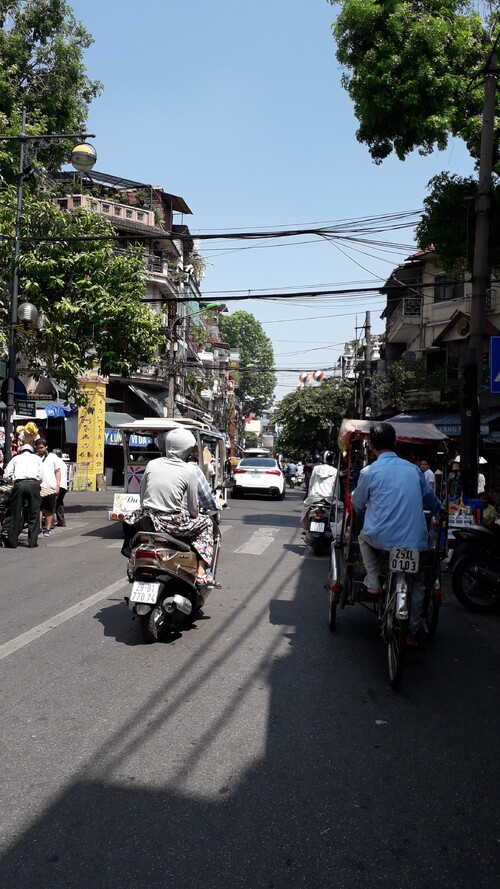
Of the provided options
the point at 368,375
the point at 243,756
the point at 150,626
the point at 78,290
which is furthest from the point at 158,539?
the point at 368,375

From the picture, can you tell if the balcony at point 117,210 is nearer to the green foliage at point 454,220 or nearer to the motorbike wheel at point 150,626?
the green foliage at point 454,220

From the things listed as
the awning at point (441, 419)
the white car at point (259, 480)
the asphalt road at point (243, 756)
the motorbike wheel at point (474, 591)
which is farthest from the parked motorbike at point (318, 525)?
the white car at point (259, 480)

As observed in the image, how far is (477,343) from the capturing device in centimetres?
1338

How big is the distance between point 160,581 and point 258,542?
8.57 meters

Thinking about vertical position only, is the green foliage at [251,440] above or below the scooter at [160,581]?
above

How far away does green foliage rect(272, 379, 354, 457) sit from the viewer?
54.1 meters

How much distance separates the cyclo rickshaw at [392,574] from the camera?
17.9 feet

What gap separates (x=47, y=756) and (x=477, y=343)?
11.1 m

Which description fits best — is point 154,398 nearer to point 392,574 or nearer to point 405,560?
point 392,574

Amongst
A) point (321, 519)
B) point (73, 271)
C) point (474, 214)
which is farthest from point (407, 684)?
point (73, 271)

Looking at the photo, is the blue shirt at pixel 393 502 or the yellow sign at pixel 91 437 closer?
the blue shirt at pixel 393 502

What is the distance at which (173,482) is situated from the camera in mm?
6898

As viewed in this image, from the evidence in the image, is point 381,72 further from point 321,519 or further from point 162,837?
point 162,837

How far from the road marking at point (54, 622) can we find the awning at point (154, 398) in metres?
29.8
